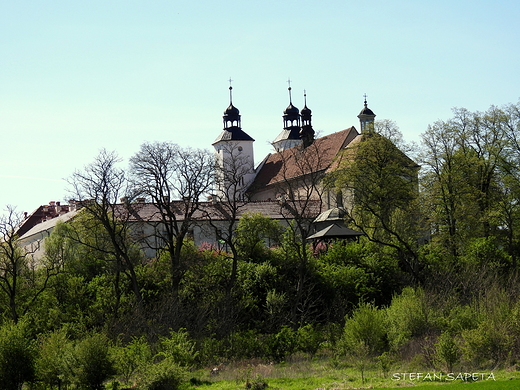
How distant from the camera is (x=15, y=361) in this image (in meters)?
18.6

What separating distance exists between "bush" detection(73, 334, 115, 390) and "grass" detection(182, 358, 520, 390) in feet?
6.97

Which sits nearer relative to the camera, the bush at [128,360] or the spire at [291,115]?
the bush at [128,360]

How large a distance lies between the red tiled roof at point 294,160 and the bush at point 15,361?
118 ft

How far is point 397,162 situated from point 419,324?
21717 mm

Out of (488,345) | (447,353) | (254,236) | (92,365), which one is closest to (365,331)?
(447,353)

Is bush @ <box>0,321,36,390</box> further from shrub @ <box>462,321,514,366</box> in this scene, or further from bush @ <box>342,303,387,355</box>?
shrub @ <box>462,321,514,366</box>

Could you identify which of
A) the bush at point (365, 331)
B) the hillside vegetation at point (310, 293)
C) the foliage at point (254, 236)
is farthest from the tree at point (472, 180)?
the bush at point (365, 331)

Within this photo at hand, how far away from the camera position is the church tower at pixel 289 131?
270ft

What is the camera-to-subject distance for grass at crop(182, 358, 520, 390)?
1722cm

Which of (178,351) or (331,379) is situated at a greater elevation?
(178,351)

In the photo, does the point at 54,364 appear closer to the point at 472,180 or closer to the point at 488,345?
the point at 488,345

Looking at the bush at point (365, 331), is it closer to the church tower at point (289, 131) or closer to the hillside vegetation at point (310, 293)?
the hillside vegetation at point (310, 293)

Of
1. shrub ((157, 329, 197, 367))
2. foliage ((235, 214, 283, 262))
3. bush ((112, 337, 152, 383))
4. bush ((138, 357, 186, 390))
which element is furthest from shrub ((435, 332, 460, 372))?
foliage ((235, 214, 283, 262))

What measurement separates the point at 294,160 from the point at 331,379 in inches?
1887
